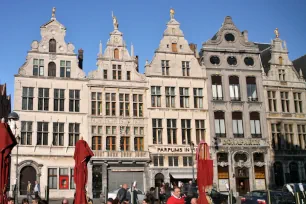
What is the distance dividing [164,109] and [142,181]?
658cm

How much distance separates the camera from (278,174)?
121 ft

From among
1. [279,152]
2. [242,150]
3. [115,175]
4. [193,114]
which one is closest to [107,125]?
[115,175]

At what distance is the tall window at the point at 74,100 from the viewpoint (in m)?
33.4

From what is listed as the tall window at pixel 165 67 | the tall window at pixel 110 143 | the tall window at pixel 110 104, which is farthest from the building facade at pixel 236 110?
the tall window at pixel 110 143

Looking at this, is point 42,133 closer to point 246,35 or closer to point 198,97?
point 198,97

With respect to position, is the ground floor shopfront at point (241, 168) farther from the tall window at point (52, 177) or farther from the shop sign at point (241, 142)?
the tall window at point (52, 177)

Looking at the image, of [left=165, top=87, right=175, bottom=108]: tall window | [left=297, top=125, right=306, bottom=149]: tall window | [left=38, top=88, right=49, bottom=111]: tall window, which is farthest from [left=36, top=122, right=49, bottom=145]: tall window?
[left=297, top=125, right=306, bottom=149]: tall window

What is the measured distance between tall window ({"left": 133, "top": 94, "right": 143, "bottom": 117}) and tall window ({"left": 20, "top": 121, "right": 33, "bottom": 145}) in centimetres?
878

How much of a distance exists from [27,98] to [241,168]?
19.7 m

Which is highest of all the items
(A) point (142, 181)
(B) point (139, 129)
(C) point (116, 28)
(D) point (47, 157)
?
(C) point (116, 28)

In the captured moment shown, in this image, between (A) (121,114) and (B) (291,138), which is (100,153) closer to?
(A) (121,114)

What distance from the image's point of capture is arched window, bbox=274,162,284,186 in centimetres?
3678

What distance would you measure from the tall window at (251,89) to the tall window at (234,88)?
109 cm

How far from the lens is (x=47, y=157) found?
32.1 meters
